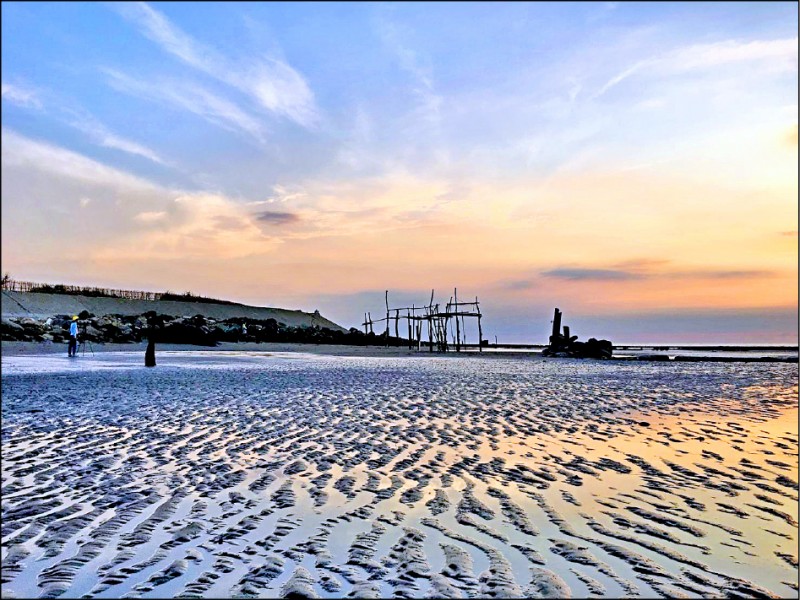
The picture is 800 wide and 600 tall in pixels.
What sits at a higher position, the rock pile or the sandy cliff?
the sandy cliff

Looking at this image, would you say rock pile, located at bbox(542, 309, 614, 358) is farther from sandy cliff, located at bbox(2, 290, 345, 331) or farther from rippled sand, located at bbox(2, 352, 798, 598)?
sandy cliff, located at bbox(2, 290, 345, 331)

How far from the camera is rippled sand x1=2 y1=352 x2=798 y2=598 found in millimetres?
3678

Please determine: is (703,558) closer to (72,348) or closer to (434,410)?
(434,410)

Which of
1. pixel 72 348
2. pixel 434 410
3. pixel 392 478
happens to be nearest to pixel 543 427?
pixel 434 410

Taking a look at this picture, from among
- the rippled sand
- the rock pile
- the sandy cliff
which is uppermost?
the sandy cliff

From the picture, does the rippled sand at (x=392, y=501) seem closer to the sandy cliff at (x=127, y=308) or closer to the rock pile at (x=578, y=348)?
the rock pile at (x=578, y=348)

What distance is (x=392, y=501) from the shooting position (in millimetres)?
5355

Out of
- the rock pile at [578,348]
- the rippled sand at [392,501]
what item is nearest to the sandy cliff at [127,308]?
the rock pile at [578,348]

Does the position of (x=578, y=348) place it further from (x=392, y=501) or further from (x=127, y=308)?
(x=127, y=308)

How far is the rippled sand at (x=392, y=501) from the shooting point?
3678 millimetres

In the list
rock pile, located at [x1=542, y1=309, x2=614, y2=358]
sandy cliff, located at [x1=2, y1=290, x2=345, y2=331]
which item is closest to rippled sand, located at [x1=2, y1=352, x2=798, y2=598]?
rock pile, located at [x1=542, y1=309, x2=614, y2=358]

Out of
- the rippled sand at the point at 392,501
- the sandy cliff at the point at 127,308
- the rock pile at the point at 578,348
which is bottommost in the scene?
the rippled sand at the point at 392,501

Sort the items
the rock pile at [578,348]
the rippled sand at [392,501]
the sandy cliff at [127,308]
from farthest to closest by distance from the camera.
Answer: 1. the sandy cliff at [127,308]
2. the rock pile at [578,348]
3. the rippled sand at [392,501]

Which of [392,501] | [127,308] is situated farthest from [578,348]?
[127,308]
